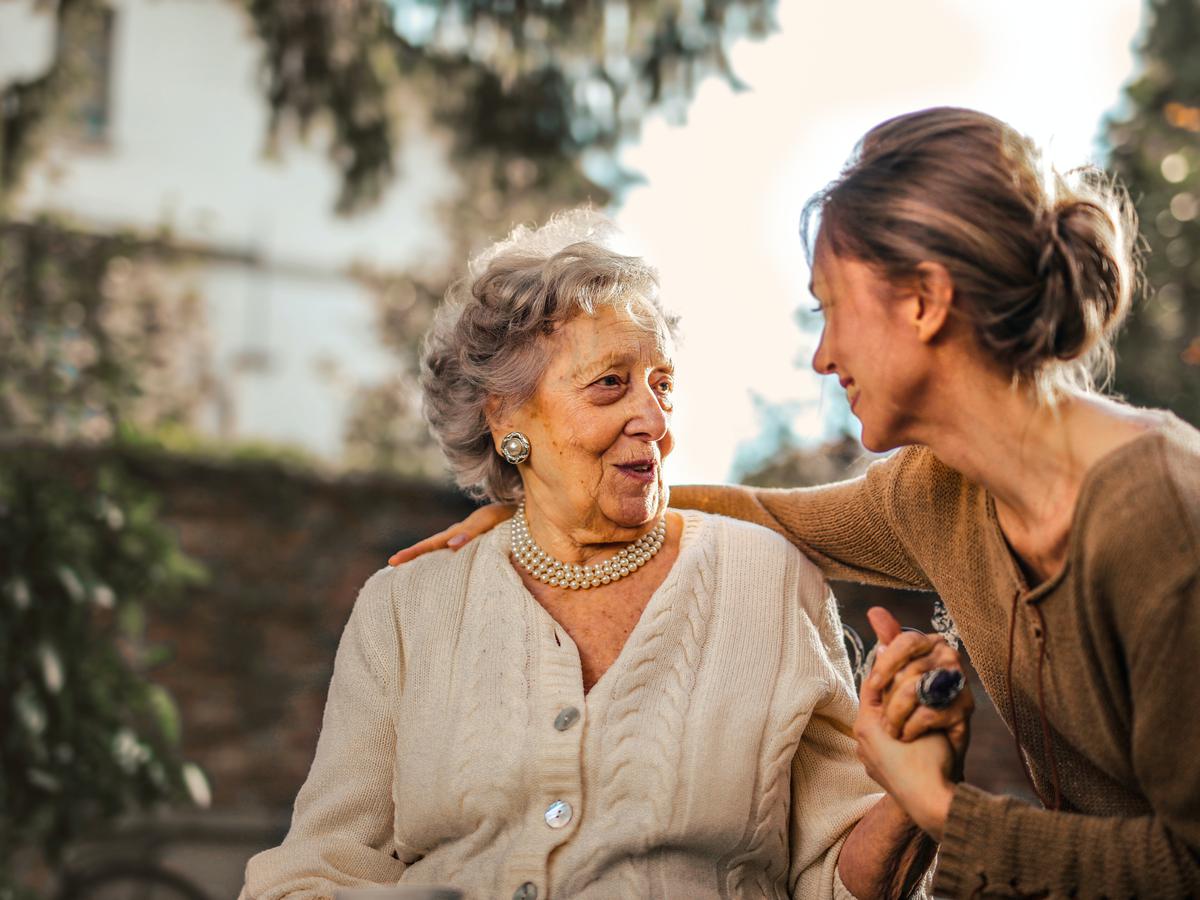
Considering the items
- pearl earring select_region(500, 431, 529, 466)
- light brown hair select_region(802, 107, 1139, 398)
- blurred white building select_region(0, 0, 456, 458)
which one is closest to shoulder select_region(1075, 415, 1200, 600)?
light brown hair select_region(802, 107, 1139, 398)

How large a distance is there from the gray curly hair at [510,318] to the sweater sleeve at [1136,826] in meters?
1.12

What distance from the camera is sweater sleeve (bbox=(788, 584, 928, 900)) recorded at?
8.19ft

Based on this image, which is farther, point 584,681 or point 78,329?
point 78,329

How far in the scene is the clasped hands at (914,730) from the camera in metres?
2.07

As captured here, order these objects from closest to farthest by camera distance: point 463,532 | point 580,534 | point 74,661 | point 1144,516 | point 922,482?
1. point 1144,516
2. point 922,482
3. point 580,534
4. point 463,532
5. point 74,661

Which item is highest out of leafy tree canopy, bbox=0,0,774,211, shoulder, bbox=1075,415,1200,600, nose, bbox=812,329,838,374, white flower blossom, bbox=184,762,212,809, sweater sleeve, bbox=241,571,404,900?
leafy tree canopy, bbox=0,0,774,211

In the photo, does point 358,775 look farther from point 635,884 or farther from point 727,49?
point 727,49

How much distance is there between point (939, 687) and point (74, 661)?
12.9ft

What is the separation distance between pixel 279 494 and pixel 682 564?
20.1 feet

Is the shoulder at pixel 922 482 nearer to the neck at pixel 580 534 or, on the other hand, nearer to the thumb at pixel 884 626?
the thumb at pixel 884 626

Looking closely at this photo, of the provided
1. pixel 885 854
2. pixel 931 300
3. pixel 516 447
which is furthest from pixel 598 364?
pixel 885 854

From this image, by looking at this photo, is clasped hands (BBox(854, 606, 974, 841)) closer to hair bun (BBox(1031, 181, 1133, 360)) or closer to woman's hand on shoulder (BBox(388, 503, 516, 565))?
hair bun (BBox(1031, 181, 1133, 360))

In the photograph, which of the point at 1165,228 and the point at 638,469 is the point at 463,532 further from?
the point at 1165,228

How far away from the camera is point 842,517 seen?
8.60ft
